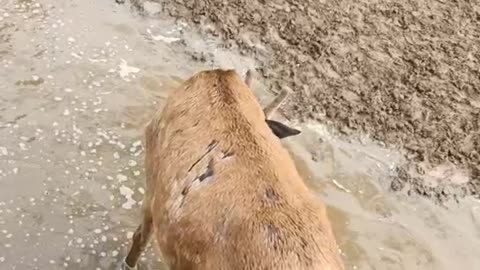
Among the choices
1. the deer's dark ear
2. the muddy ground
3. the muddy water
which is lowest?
the muddy water

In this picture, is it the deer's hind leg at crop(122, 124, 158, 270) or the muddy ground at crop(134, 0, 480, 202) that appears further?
the muddy ground at crop(134, 0, 480, 202)

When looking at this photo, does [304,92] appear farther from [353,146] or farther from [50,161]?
[50,161]

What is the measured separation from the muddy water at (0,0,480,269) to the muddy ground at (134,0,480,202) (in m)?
0.16

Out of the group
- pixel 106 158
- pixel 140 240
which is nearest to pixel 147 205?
pixel 140 240

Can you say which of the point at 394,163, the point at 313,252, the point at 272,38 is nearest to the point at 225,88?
the point at 313,252

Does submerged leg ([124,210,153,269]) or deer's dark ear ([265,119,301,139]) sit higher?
deer's dark ear ([265,119,301,139])

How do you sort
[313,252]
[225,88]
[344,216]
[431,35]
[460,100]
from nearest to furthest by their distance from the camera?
[313,252]
[225,88]
[344,216]
[460,100]
[431,35]

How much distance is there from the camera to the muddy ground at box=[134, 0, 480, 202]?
6090 millimetres

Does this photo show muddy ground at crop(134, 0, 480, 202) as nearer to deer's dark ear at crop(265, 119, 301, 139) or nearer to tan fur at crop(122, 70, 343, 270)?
deer's dark ear at crop(265, 119, 301, 139)

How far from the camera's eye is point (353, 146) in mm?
6059

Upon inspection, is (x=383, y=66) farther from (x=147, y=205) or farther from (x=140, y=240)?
(x=147, y=205)

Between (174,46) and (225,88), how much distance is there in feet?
8.08

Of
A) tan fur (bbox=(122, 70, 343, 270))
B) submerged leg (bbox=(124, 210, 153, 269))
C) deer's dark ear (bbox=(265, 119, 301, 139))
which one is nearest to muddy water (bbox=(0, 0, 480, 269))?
submerged leg (bbox=(124, 210, 153, 269))

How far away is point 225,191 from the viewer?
3.69 metres
